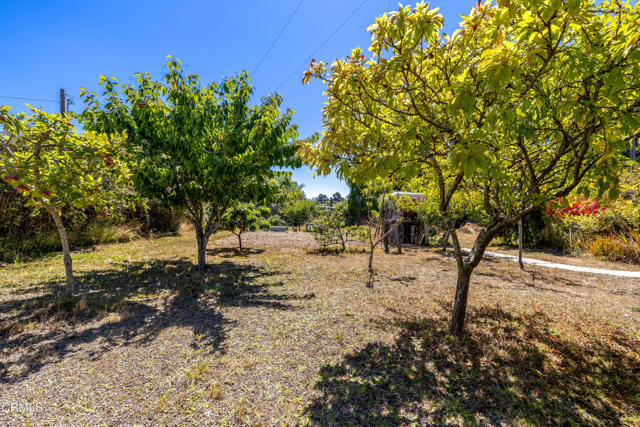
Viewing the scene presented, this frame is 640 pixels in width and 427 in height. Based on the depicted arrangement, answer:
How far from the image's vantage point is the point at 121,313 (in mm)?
4375

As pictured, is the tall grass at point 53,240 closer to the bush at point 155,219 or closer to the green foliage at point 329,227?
the bush at point 155,219

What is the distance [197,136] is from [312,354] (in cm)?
512

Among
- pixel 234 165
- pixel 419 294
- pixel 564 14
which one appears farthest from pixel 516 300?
pixel 234 165

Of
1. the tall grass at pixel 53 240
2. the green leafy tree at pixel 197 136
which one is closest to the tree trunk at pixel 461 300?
the green leafy tree at pixel 197 136

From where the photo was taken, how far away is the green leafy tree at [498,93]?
1.90m

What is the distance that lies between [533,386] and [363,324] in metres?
2.20

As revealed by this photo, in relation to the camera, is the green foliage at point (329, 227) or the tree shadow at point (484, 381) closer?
the tree shadow at point (484, 381)

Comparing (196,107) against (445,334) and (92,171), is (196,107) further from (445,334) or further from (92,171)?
(445,334)

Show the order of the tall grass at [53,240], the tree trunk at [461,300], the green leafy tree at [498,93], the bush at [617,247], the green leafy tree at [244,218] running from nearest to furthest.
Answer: the green leafy tree at [498,93], the tree trunk at [461,300], the tall grass at [53,240], the bush at [617,247], the green leafy tree at [244,218]

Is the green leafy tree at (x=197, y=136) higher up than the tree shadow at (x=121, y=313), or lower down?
higher up

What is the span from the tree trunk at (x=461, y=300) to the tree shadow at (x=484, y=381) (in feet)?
0.55

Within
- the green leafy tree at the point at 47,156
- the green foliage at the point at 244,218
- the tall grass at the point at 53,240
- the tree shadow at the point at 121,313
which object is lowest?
the tree shadow at the point at 121,313

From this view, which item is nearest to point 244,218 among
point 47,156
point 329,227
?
point 329,227

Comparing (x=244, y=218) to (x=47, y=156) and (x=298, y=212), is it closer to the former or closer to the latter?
(x=47, y=156)
